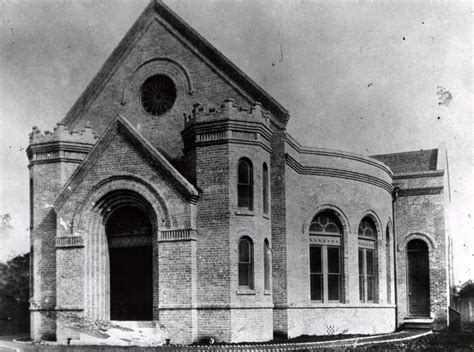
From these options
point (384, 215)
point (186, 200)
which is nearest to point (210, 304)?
point (186, 200)

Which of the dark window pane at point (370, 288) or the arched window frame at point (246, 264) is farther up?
the arched window frame at point (246, 264)

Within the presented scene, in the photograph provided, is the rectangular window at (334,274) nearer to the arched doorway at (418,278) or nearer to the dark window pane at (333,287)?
the dark window pane at (333,287)

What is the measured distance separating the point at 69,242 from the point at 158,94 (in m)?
6.89

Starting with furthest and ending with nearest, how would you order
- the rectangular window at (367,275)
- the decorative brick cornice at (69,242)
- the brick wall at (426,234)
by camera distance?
the brick wall at (426,234)
the rectangular window at (367,275)
the decorative brick cornice at (69,242)

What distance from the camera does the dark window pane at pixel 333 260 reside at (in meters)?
23.6

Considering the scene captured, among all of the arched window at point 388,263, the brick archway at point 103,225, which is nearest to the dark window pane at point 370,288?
the arched window at point 388,263

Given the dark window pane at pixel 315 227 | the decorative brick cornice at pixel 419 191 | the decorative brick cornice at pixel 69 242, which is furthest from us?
the decorative brick cornice at pixel 419 191

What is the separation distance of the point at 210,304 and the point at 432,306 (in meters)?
12.7

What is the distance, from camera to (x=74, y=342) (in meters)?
20.0

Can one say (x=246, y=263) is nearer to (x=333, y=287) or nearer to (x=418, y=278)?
(x=333, y=287)

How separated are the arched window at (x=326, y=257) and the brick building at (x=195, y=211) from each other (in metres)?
0.05

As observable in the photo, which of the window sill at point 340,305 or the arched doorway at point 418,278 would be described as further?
the arched doorway at point 418,278

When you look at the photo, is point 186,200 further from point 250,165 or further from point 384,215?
point 384,215

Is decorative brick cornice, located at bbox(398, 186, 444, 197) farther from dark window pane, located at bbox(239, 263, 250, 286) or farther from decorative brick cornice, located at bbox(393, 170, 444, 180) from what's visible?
dark window pane, located at bbox(239, 263, 250, 286)
